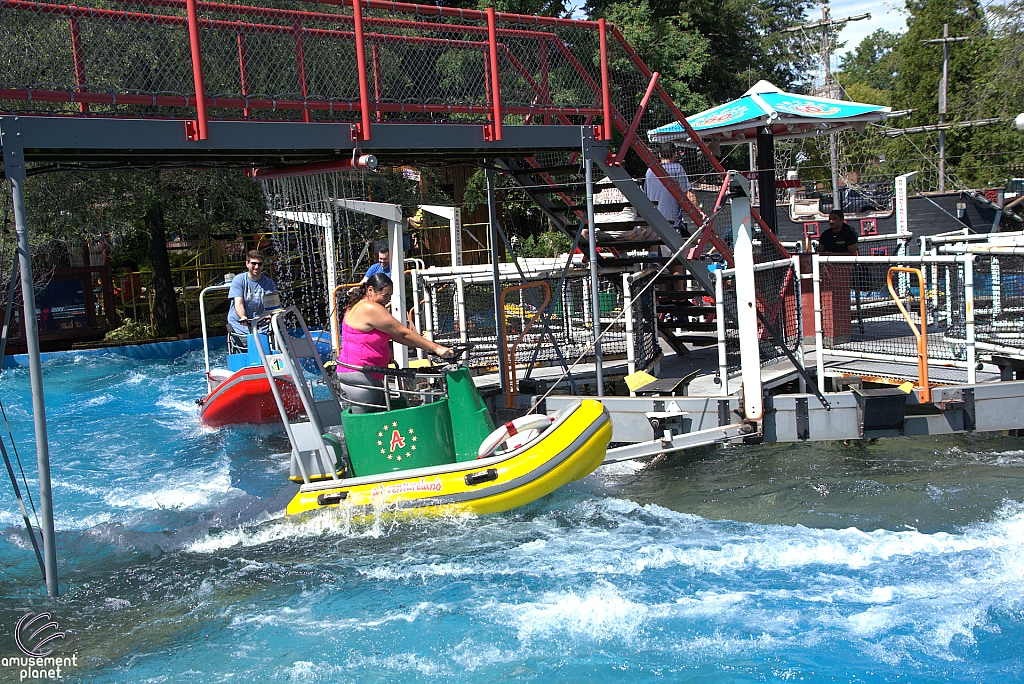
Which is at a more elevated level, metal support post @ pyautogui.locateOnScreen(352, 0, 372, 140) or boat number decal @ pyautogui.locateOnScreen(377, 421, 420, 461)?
metal support post @ pyautogui.locateOnScreen(352, 0, 372, 140)

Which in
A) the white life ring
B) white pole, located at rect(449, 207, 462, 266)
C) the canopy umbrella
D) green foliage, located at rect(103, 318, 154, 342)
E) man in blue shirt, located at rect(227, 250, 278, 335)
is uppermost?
the canopy umbrella

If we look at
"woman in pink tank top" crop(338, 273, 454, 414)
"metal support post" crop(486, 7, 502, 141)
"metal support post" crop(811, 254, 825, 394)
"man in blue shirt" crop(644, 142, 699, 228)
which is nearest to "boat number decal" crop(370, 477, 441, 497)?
"woman in pink tank top" crop(338, 273, 454, 414)

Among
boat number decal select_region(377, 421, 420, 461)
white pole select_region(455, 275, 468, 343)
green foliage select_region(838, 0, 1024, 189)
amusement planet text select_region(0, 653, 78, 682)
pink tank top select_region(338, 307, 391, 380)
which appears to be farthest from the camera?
green foliage select_region(838, 0, 1024, 189)

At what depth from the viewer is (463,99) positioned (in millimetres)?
8633

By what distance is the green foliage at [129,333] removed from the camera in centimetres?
2106

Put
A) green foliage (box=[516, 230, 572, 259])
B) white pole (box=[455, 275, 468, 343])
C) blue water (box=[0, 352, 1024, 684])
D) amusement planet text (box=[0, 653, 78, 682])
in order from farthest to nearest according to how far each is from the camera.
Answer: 1. green foliage (box=[516, 230, 572, 259])
2. white pole (box=[455, 275, 468, 343])
3. amusement planet text (box=[0, 653, 78, 682])
4. blue water (box=[0, 352, 1024, 684])

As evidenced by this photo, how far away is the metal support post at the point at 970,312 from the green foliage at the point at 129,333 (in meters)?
18.2

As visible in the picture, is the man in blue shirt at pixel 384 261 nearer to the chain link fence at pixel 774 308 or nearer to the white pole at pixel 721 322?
the chain link fence at pixel 774 308

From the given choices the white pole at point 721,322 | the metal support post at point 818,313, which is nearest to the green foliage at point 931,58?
the metal support post at point 818,313

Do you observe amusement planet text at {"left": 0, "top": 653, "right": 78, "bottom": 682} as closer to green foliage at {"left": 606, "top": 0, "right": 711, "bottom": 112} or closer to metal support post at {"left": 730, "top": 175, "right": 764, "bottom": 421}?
metal support post at {"left": 730, "top": 175, "right": 764, "bottom": 421}

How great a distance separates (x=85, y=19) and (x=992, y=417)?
319 inches

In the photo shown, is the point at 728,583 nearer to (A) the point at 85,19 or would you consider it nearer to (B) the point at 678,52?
(A) the point at 85,19

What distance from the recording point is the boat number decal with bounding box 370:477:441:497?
23.4 feet

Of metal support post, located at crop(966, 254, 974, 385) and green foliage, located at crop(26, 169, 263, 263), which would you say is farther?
green foliage, located at crop(26, 169, 263, 263)
